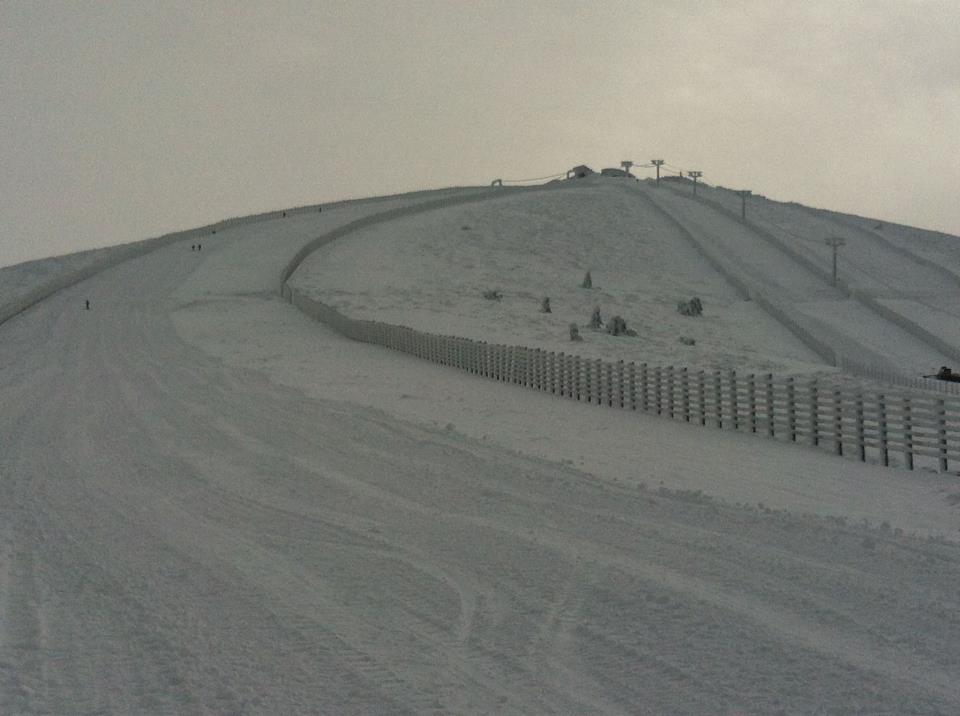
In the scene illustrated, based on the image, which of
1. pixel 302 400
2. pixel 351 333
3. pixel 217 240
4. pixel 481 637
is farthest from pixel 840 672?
pixel 217 240

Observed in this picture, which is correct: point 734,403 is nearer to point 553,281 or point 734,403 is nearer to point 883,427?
point 883,427

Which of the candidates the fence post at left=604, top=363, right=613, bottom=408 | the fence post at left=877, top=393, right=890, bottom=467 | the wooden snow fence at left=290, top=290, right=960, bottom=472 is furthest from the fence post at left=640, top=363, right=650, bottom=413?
the fence post at left=877, top=393, right=890, bottom=467

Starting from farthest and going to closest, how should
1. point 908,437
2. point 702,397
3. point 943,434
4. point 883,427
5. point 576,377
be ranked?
point 576,377 → point 702,397 → point 883,427 → point 908,437 → point 943,434

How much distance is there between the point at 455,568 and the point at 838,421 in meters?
11.3

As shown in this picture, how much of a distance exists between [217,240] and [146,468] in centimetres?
8662

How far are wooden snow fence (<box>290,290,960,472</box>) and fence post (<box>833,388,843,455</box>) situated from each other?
17 mm

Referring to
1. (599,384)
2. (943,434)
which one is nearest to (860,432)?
(943,434)

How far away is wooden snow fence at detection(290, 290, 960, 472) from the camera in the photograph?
59.8 feet

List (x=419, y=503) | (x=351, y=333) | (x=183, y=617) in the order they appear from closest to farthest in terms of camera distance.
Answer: (x=183, y=617) → (x=419, y=503) → (x=351, y=333)

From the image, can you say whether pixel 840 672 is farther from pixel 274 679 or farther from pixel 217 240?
pixel 217 240

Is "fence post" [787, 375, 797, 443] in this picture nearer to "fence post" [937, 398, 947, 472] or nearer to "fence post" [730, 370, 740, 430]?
"fence post" [730, 370, 740, 430]

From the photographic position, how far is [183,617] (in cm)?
863

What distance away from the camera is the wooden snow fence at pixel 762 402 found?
1823cm

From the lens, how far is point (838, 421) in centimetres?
1955
